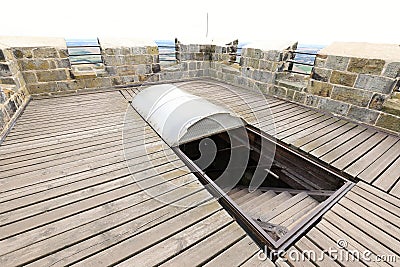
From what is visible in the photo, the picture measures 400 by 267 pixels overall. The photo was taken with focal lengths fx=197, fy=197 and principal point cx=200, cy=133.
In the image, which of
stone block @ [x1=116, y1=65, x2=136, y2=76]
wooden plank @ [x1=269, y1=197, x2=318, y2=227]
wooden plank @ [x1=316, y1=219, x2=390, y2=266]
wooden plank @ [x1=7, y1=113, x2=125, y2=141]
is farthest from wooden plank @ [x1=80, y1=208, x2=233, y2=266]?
stone block @ [x1=116, y1=65, x2=136, y2=76]

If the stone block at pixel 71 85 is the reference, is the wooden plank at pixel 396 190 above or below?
below

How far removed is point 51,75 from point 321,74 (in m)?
5.94

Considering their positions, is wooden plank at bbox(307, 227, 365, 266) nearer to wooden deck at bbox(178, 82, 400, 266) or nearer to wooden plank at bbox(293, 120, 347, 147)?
wooden deck at bbox(178, 82, 400, 266)

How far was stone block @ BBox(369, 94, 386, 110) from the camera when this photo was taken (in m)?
3.36

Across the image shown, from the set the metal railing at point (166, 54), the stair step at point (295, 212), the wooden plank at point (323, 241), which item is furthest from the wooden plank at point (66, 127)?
the wooden plank at point (323, 241)

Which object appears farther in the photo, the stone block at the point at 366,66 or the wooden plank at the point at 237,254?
the stone block at the point at 366,66

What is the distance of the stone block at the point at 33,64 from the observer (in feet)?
13.9

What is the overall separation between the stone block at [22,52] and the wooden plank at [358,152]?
603 cm

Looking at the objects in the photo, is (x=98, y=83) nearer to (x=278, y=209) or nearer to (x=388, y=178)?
(x=278, y=209)

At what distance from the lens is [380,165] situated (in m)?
2.65

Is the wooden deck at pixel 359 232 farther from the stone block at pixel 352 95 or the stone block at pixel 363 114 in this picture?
the stone block at pixel 352 95

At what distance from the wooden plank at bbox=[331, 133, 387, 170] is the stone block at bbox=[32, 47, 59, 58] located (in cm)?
574

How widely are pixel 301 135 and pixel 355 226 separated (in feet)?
5.76

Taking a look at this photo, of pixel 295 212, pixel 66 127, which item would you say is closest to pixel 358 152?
pixel 295 212
